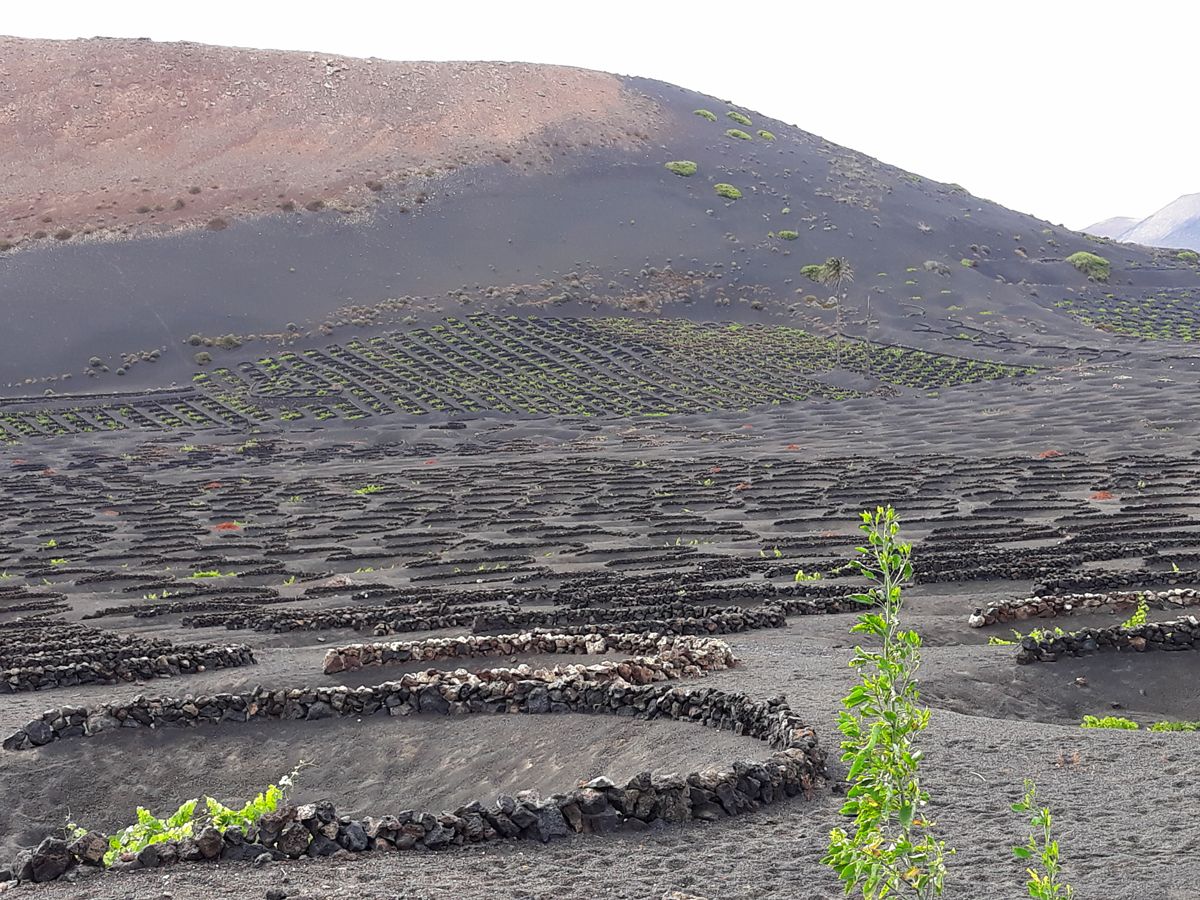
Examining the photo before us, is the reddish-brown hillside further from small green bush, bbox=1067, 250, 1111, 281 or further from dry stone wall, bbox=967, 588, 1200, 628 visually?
dry stone wall, bbox=967, 588, 1200, 628

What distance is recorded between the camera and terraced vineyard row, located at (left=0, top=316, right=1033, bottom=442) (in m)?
83.6

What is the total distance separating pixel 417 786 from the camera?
54.5 ft

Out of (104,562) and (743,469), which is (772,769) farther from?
(743,469)

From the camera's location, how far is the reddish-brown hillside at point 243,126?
11512cm

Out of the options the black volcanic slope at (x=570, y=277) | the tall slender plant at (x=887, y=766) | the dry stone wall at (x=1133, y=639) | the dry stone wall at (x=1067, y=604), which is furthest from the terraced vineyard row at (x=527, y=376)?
the tall slender plant at (x=887, y=766)

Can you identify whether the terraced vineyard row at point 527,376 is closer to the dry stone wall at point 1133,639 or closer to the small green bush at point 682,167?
the small green bush at point 682,167

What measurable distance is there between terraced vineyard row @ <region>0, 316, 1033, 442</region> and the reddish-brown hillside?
26.3 metres

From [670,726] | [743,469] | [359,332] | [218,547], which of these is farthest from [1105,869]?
[359,332]

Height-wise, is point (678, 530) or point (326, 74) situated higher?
point (326, 74)

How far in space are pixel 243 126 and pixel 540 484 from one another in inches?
3287

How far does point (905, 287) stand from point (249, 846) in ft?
341

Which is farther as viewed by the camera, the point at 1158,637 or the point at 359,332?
the point at 359,332

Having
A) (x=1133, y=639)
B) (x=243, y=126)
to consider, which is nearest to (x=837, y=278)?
(x=243, y=126)

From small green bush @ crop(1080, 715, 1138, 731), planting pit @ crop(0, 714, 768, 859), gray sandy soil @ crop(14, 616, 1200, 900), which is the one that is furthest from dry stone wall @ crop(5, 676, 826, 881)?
small green bush @ crop(1080, 715, 1138, 731)
